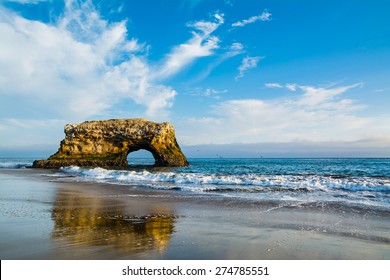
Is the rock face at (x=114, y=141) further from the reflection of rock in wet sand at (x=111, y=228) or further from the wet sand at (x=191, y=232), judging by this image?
the reflection of rock in wet sand at (x=111, y=228)

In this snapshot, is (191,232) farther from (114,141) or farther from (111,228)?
(114,141)

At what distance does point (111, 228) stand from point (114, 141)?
45.9 metres

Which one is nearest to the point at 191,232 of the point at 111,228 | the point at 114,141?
the point at 111,228

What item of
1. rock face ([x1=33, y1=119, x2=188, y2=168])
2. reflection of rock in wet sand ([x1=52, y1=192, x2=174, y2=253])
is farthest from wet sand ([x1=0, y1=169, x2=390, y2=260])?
rock face ([x1=33, y1=119, x2=188, y2=168])

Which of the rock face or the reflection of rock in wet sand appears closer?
the reflection of rock in wet sand

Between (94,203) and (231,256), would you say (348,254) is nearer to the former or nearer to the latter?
(231,256)

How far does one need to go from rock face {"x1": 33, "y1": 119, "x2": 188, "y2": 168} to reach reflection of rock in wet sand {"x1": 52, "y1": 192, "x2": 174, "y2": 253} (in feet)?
131

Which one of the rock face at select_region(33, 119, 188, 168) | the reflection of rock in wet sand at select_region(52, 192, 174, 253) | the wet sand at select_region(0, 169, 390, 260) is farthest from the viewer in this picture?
the rock face at select_region(33, 119, 188, 168)

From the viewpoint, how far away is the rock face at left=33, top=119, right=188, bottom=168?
1907 inches

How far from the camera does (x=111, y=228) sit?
5.96 m

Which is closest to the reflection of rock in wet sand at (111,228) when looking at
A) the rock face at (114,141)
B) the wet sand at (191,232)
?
the wet sand at (191,232)

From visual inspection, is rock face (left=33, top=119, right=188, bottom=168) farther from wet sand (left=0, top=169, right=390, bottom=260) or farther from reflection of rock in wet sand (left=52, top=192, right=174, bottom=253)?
reflection of rock in wet sand (left=52, top=192, right=174, bottom=253)

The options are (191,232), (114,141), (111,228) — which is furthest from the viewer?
(114,141)
